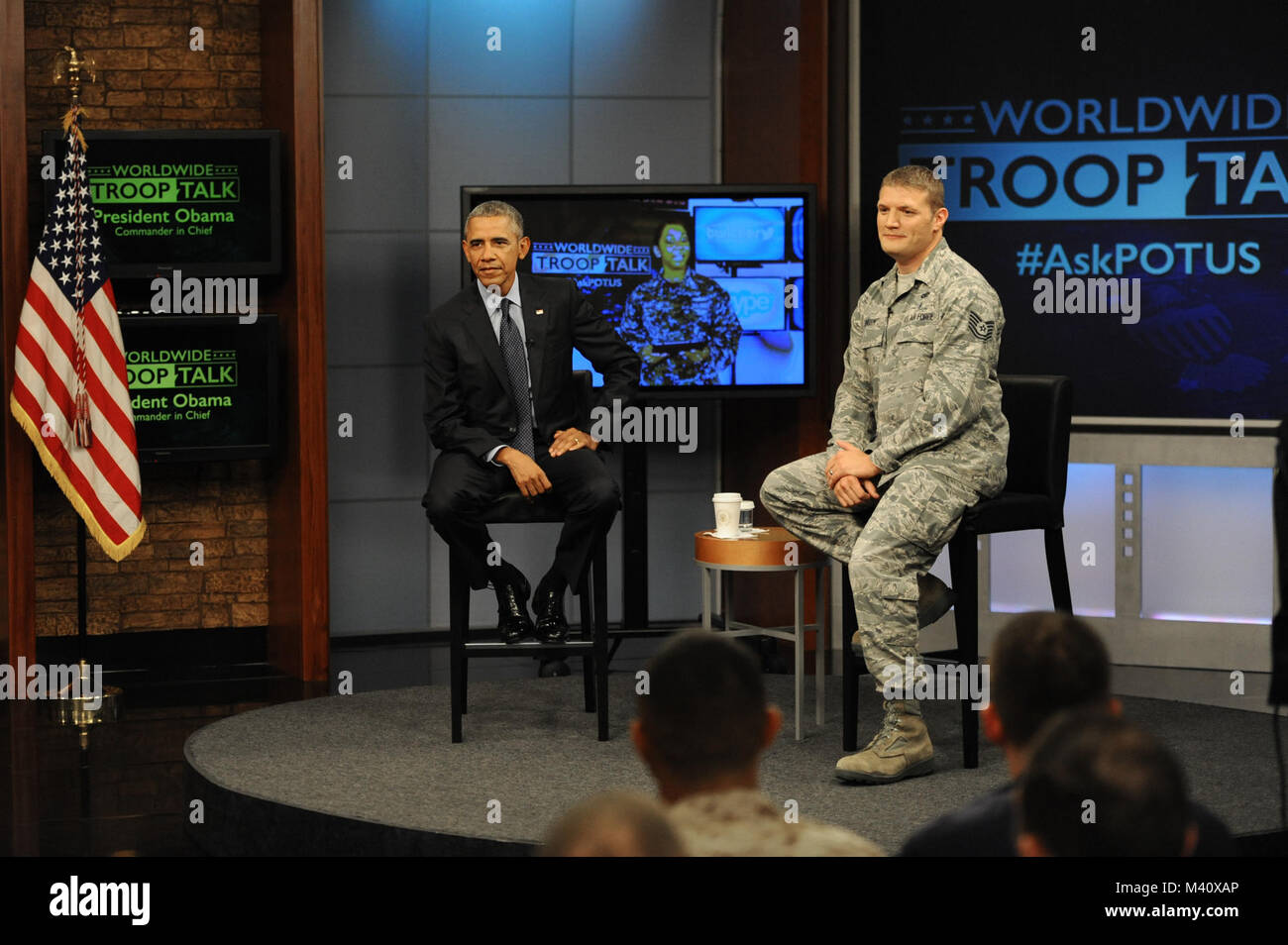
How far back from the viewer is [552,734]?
4.44m

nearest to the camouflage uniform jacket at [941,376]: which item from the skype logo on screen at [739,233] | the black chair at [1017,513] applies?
the black chair at [1017,513]

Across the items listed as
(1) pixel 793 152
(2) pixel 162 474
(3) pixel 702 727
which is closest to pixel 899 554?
(3) pixel 702 727

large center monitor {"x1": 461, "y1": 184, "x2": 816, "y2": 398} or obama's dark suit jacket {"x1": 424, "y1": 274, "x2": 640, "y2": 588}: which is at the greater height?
large center monitor {"x1": 461, "y1": 184, "x2": 816, "y2": 398}

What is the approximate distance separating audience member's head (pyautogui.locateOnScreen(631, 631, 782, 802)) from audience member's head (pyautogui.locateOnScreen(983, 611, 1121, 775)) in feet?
1.11

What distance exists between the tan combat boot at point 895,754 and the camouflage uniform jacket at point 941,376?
610 mm

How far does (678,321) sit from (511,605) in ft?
5.31

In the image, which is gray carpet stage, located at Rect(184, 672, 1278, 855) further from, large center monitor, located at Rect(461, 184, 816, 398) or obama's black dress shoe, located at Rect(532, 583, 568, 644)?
large center monitor, located at Rect(461, 184, 816, 398)

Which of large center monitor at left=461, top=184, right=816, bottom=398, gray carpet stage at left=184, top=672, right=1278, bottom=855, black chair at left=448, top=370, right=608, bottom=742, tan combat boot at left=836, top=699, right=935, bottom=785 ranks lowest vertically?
gray carpet stage at left=184, top=672, right=1278, bottom=855

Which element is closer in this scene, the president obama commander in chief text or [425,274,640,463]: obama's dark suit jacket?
the president obama commander in chief text

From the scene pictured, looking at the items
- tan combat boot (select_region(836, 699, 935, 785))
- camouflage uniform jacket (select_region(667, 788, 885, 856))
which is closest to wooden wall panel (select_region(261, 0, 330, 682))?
tan combat boot (select_region(836, 699, 935, 785))

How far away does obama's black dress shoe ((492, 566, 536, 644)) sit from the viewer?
436 centimetres

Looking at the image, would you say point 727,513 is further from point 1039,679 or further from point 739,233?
point 1039,679

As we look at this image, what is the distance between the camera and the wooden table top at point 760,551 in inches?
168
